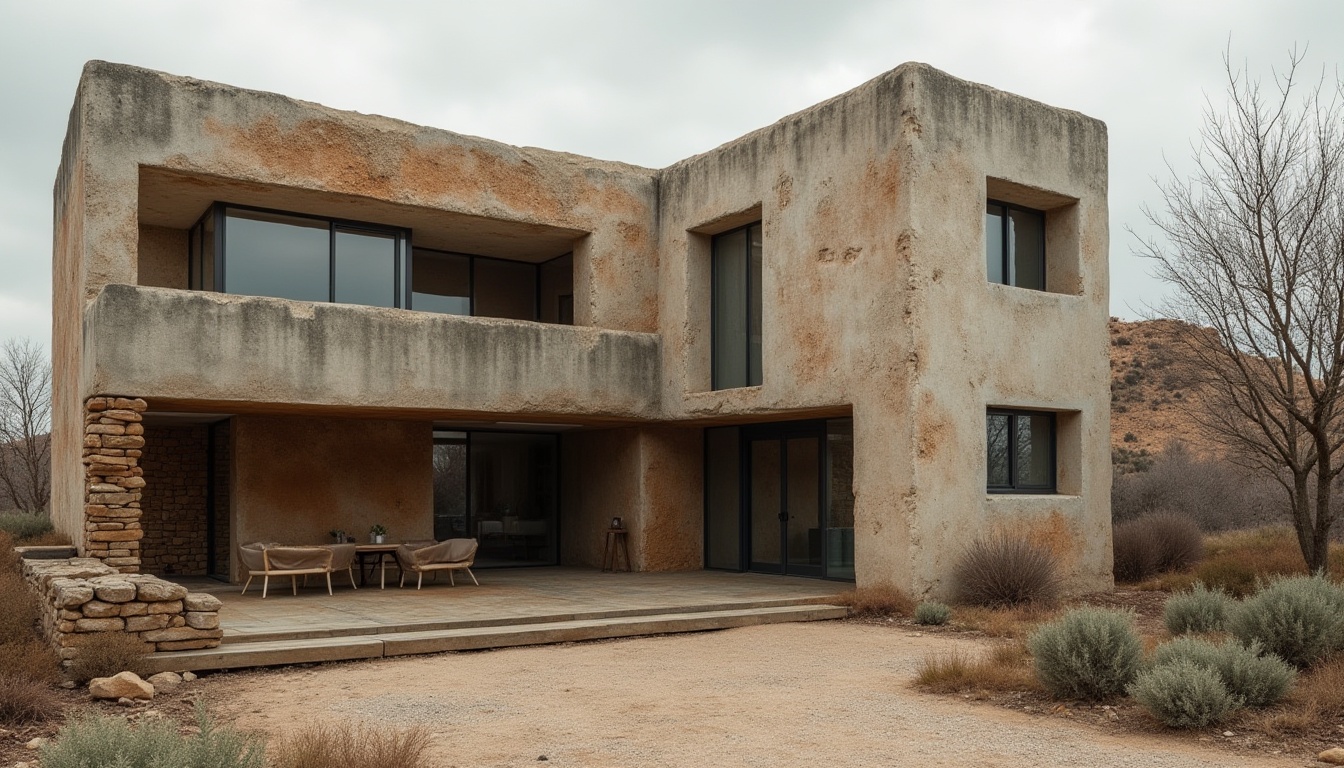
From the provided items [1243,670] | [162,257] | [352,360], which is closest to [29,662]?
[352,360]

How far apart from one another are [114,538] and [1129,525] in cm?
1347

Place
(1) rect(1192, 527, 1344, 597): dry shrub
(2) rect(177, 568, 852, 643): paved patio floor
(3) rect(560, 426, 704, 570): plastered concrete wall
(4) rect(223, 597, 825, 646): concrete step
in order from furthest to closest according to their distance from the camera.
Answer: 1. (3) rect(560, 426, 704, 570): plastered concrete wall
2. (1) rect(1192, 527, 1344, 597): dry shrub
3. (2) rect(177, 568, 852, 643): paved patio floor
4. (4) rect(223, 597, 825, 646): concrete step

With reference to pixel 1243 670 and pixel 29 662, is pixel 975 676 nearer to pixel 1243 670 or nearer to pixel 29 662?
pixel 1243 670

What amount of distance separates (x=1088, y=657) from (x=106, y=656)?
280 inches

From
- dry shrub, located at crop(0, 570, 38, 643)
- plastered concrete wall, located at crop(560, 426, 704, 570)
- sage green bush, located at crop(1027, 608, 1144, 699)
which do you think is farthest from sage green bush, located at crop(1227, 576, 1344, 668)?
dry shrub, located at crop(0, 570, 38, 643)

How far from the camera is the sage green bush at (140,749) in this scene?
4387 mm

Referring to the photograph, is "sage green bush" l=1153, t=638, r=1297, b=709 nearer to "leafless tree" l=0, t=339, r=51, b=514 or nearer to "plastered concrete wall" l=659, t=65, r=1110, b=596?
"plastered concrete wall" l=659, t=65, r=1110, b=596

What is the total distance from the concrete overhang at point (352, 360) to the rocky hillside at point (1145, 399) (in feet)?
73.4

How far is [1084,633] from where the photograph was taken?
7.62m

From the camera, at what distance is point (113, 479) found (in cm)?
1200

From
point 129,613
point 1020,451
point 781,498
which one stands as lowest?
point 129,613

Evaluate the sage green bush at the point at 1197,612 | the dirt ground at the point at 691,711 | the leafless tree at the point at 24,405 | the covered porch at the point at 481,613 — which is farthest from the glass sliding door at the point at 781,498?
the leafless tree at the point at 24,405

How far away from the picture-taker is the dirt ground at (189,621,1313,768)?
6.12 m

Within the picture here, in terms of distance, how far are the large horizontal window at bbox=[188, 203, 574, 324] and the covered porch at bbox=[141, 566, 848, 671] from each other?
3907mm
